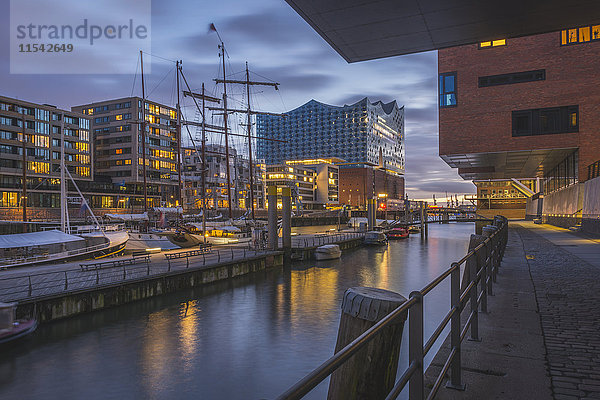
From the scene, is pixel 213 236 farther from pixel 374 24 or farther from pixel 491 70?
pixel 374 24

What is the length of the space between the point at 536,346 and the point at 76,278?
23.7 m

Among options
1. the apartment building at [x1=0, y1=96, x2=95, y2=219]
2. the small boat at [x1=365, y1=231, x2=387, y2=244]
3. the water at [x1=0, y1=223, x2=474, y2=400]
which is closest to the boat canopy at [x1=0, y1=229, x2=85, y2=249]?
the water at [x1=0, y1=223, x2=474, y2=400]

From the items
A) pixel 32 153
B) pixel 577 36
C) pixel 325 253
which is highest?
pixel 577 36

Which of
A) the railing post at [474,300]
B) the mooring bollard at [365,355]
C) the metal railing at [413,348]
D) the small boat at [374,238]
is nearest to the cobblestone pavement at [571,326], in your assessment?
the railing post at [474,300]

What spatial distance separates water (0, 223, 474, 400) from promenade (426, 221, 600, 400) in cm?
667

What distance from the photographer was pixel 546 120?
39625mm

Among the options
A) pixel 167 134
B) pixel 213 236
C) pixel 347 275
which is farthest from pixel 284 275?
pixel 167 134

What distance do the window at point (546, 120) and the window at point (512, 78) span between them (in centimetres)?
301

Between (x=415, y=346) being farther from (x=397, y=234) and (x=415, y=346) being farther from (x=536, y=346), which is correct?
(x=397, y=234)

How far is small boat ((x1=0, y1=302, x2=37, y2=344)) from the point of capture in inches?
651

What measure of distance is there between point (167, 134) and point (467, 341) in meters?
114

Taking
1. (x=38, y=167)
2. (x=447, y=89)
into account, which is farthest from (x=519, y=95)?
(x=38, y=167)

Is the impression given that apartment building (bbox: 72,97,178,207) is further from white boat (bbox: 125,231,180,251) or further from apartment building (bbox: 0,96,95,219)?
white boat (bbox: 125,231,180,251)

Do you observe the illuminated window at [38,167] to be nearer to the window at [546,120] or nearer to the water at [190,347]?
the water at [190,347]
